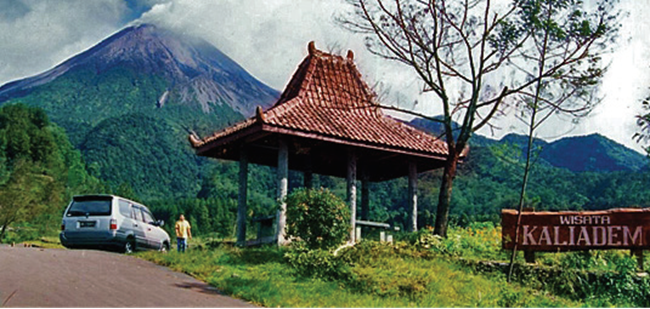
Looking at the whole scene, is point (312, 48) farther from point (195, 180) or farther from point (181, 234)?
point (195, 180)

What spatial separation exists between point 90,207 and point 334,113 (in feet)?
20.1

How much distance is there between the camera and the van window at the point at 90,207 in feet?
54.9

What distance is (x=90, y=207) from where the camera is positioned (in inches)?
663

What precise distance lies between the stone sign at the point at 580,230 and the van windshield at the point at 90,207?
9071mm

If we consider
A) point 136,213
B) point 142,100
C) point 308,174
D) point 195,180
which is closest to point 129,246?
point 136,213

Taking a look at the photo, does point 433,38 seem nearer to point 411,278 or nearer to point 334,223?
point 334,223

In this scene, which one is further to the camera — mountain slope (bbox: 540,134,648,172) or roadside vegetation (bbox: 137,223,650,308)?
mountain slope (bbox: 540,134,648,172)

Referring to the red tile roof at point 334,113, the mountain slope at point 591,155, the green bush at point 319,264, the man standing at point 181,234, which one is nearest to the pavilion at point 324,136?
the red tile roof at point 334,113

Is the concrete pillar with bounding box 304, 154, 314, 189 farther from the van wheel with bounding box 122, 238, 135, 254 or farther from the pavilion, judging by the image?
the van wheel with bounding box 122, 238, 135, 254

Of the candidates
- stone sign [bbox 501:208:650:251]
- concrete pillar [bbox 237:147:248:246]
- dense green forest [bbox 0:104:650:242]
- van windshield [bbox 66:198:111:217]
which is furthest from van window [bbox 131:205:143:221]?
stone sign [bbox 501:208:650:251]

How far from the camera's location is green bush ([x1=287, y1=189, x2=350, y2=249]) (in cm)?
1246

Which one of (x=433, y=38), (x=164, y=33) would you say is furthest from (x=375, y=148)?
(x=164, y=33)

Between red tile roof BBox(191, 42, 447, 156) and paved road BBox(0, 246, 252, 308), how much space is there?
4522mm

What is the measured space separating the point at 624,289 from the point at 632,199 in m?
26.9
